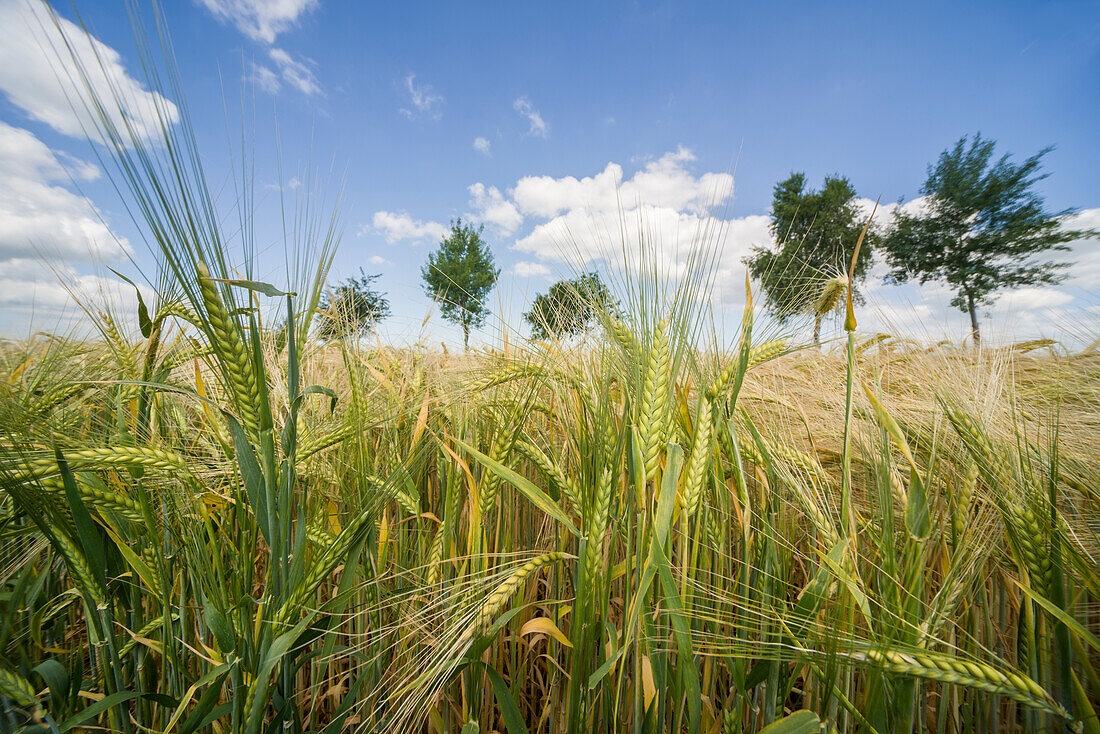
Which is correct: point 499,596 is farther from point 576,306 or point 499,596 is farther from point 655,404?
point 576,306

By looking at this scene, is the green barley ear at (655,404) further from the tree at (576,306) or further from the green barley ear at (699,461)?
the tree at (576,306)

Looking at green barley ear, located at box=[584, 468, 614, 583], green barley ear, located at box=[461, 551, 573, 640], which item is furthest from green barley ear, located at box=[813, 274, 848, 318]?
green barley ear, located at box=[461, 551, 573, 640]

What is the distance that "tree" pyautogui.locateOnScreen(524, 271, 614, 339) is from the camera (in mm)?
1245

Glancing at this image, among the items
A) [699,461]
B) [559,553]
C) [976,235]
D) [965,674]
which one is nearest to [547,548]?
[559,553]

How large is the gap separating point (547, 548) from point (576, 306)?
2.73ft

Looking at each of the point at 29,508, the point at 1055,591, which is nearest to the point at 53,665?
the point at 29,508

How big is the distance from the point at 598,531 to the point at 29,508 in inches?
38.5

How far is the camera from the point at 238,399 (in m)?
0.76

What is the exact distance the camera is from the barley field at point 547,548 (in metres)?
0.77

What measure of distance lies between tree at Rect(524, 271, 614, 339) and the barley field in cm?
8

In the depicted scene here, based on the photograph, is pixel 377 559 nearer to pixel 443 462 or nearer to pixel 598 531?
pixel 443 462

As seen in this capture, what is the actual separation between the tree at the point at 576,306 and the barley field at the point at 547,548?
80 millimetres

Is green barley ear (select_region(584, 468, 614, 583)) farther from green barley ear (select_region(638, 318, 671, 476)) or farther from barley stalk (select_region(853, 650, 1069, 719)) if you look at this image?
barley stalk (select_region(853, 650, 1069, 719))

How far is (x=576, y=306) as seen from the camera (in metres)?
1.61
